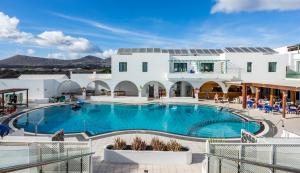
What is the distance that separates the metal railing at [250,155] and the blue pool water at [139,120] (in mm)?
8384

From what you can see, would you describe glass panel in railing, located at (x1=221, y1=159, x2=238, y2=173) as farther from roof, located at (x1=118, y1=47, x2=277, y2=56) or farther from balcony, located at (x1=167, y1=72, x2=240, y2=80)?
roof, located at (x1=118, y1=47, x2=277, y2=56)

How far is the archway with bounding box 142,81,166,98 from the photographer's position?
110ft

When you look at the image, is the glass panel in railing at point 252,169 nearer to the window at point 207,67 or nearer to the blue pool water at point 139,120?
the blue pool water at point 139,120

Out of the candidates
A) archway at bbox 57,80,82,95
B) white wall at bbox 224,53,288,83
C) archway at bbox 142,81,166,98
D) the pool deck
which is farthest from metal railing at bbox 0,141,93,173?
white wall at bbox 224,53,288,83

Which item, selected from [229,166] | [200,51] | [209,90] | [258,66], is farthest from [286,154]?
[200,51]

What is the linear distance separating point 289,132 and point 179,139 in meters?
5.22

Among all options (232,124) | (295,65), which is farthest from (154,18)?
(232,124)

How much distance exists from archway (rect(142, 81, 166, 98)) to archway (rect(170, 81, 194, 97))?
125 centimetres

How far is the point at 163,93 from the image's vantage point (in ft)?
110

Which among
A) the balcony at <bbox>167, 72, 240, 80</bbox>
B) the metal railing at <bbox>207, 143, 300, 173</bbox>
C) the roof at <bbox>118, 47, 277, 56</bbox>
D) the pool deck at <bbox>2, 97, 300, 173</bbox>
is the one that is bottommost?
the pool deck at <bbox>2, 97, 300, 173</bbox>

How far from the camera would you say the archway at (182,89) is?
33.8 meters

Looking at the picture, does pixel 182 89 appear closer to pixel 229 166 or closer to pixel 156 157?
pixel 156 157

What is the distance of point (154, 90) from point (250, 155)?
26.5m

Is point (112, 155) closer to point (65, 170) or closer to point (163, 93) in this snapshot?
point (65, 170)
